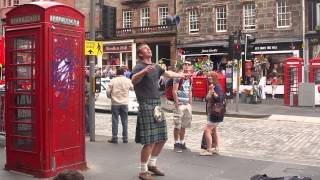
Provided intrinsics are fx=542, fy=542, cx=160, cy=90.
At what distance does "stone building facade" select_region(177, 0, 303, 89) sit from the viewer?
31.0 metres

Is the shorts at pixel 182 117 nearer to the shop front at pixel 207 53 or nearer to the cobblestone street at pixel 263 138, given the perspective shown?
the cobblestone street at pixel 263 138

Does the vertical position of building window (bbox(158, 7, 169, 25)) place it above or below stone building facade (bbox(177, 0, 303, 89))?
above

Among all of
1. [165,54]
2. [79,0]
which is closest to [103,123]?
[165,54]

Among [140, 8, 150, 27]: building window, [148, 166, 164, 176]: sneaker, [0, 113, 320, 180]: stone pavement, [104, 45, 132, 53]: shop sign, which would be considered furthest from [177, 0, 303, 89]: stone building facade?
[148, 166, 164, 176]: sneaker

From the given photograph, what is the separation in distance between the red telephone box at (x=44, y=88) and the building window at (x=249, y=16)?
2598 cm

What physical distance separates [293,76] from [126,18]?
18.2 meters

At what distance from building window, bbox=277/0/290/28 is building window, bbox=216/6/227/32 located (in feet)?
11.6

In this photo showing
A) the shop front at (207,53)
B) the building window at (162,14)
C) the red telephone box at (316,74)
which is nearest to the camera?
the red telephone box at (316,74)

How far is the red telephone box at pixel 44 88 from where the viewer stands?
7.19 metres

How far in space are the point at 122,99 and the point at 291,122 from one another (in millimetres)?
8368

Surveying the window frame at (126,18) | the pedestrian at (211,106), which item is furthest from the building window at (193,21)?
the pedestrian at (211,106)

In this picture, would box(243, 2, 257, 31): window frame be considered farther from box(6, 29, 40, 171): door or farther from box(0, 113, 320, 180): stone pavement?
box(6, 29, 40, 171): door

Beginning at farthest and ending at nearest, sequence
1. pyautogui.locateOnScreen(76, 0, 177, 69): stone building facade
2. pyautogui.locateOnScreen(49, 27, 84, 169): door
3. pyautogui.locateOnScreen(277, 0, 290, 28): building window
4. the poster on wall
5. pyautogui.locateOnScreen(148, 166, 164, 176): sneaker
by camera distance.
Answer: pyautogui.locateOnScreen(76, 0, 177, 69): stone building facade → pyautogui.locateOnScreen(277, 0, 290, 28): building window → the poster on wall → pyautogui.locateOnScreen(148, 166, 164, 176): sneaker → pyautogui.locateOnScreen(49, 27, 84, 169): door

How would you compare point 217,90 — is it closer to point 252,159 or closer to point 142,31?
point 252,159
